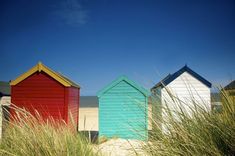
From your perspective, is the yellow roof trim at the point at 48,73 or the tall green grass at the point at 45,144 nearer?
the tall green grass at the point at 45,144

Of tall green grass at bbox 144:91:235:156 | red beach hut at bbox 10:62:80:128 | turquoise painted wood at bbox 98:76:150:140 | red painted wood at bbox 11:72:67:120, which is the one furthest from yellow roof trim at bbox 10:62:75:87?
tall green grass at bbox 144:91:235:156

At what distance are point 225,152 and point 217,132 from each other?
0.61 ft

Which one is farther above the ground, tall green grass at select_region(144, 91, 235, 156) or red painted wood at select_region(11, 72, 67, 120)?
red painted wood at select_region(11, 72, 67, 120)

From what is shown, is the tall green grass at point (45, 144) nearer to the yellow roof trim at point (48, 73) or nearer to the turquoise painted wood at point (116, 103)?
the yellow roof trim at point (48, 73)

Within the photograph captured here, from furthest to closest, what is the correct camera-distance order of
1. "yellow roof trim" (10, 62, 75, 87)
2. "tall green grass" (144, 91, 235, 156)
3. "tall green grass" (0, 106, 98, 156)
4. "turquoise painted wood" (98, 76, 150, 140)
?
"turquoise painted wood" (98, 76, 150, 140) < "yellow roof trim" (10, 62, 75, 87) < "tall green grass" (0, 106, 98, 156) < "tall green grass" (144, 91, 235, 156)

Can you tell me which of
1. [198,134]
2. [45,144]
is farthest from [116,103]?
[198,134]

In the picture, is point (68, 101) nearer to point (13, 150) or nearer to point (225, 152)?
point (13, 150)

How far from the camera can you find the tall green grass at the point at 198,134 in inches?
92.3

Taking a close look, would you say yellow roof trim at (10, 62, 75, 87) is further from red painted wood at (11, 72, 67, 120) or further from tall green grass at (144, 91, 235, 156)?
tall green grass at (144, 91, 235, 156)

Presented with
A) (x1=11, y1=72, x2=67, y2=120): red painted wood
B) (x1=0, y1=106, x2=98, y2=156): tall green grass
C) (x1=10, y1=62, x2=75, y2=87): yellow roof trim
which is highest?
(x1=10, y1=62, x2=75, y2=87): yellow roof trim

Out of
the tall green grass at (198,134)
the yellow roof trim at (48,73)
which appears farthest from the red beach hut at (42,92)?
the tall green grass at (198,134)

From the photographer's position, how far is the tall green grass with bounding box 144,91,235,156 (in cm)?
234

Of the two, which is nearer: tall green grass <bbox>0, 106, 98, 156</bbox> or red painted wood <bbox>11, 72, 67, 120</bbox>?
tall green grass <bbox>0, 106, 98, 156</bbox>

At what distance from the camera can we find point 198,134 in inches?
98.4
